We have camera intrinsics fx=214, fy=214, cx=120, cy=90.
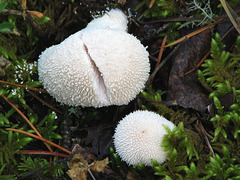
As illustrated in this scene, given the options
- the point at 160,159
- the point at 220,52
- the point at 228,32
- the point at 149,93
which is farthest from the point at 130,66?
the point at 228,32

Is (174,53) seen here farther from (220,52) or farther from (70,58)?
(70,58)

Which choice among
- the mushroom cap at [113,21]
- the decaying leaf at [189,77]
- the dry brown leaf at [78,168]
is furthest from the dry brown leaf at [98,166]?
the mushroom cap at [113,21]

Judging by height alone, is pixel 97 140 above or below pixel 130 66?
below

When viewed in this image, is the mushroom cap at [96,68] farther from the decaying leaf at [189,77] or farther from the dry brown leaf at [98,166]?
the dry brown leaf at [98,166]

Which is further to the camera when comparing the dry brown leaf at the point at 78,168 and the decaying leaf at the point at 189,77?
the decaying leaf at the point at 189,77

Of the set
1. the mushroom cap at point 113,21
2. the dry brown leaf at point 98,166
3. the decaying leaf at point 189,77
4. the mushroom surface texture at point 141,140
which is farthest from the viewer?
the mushroom cap at point 113,21

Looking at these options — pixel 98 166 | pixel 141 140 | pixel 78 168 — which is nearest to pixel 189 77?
pixel 141 140

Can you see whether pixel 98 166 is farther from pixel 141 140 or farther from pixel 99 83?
pixel 99 83

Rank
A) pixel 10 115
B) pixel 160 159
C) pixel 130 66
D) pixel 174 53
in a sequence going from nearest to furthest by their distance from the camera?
pixel 160 159 < pixel 130 66 < pixel 10 115 < pixel 174 53
